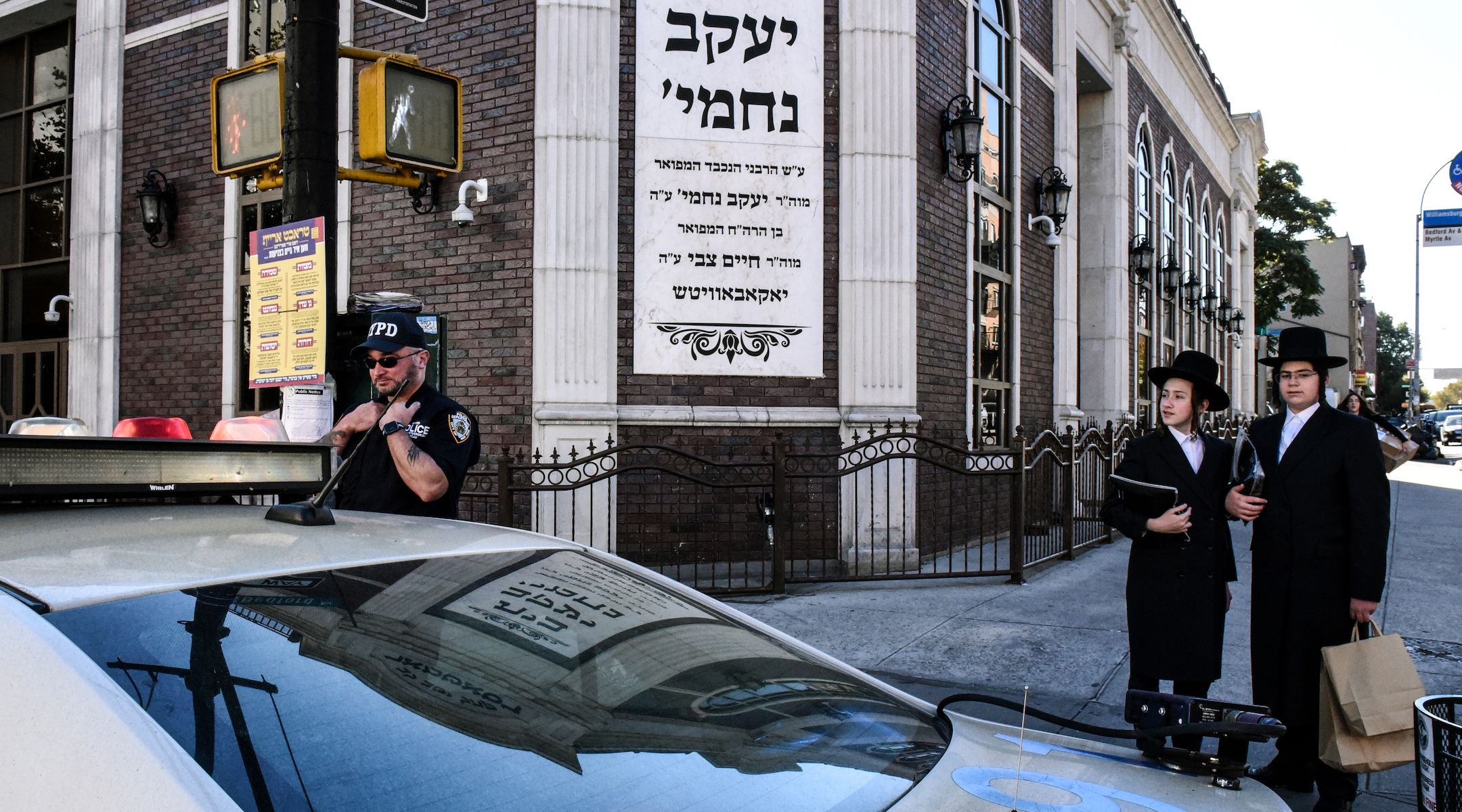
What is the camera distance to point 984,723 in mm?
2336

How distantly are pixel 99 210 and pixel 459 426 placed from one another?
9920mm

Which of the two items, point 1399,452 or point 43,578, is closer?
point 43,578

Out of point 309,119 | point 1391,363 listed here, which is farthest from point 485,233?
point 1391,363

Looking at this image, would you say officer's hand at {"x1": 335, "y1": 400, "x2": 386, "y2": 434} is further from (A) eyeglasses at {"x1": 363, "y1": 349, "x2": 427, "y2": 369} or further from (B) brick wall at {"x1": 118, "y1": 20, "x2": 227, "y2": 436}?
(B) brick wall at {"x1": 118, "y1": 20, "x2": 227, "y2": 436}

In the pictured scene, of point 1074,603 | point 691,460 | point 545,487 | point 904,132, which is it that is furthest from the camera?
point 904,132

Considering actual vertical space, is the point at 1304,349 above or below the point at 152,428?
above

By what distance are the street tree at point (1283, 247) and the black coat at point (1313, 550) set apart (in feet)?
130

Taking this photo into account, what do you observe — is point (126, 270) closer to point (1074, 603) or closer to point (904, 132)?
point (904, 132)

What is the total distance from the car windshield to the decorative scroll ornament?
21.1 ft

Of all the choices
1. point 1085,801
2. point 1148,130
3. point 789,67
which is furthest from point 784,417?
point 1148,130

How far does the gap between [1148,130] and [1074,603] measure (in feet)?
47.5

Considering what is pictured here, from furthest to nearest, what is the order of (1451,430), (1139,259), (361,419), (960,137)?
(1451,430) < (1139,259) < (960,137) < (361,419)

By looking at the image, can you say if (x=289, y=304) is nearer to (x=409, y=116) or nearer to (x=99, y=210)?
(x=409, y=116)

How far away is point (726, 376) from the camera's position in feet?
28.7
